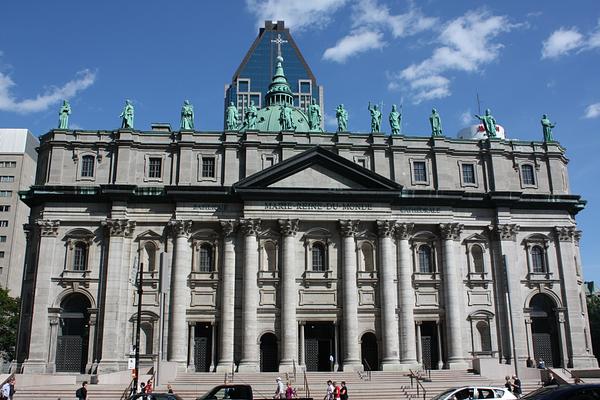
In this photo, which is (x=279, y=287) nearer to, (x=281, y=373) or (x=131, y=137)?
(x=281, y=373)

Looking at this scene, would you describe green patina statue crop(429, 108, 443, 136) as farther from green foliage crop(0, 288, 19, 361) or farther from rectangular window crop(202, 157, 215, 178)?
green foliage crop(0, 288, 19, 361)

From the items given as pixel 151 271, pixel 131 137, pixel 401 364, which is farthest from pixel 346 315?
pixel 131 137

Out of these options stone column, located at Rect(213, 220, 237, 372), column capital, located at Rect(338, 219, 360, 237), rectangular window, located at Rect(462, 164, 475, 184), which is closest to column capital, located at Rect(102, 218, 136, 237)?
stone column, located at Rect(213, 220, 237, 372)

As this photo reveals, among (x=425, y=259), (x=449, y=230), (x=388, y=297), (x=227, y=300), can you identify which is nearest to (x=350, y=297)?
(x=388, y=297)

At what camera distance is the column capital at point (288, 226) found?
5216 centimetres

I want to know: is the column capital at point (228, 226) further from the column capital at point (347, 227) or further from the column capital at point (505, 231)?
the column capital at point (505, 231)

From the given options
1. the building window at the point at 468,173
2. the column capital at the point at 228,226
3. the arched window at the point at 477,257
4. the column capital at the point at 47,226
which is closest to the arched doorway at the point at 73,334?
the column capital at the point at 47,226

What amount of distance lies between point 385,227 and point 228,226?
531 inches

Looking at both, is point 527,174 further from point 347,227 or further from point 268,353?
point 268,353

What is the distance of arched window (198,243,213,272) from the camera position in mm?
52625

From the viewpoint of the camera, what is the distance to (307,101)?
15812 centimetres

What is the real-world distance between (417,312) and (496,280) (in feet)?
26.0

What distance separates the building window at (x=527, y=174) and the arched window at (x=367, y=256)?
17.0 metres

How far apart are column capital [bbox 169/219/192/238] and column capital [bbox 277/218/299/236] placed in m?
7.82
